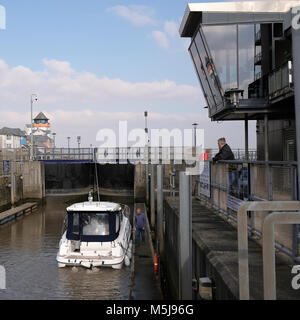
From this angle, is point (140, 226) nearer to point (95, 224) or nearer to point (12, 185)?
point (95, 224)

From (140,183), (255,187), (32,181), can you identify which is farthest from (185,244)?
(32,181)

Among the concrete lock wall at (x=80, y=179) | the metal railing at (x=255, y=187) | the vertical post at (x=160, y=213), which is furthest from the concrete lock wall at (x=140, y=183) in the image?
the metal railing at (x=255, y=187)

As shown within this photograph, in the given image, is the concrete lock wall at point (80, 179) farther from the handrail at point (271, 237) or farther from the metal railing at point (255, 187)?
the handrail at point (271, 237)

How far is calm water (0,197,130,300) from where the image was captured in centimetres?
1060

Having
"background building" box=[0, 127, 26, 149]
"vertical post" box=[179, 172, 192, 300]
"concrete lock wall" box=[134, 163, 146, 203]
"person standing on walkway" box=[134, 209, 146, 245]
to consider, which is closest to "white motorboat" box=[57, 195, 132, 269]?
"person standing on walkway" box=[134, 209, 146, 245]

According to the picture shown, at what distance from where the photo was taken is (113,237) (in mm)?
13305

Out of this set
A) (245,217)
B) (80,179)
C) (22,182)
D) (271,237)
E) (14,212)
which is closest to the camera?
Result: (271,237)

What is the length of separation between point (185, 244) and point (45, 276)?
6817mm

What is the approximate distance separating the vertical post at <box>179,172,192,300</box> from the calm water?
3.67 metres


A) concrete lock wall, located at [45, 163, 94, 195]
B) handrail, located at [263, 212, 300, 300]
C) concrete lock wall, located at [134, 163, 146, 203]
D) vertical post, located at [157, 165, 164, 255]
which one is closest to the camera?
handrail, located at [263, 212, 300, 300]

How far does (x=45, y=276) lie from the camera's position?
12.2m

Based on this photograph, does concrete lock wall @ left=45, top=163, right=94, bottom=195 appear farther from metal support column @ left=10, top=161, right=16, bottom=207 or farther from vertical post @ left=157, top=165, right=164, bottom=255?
vertical post @ left=157, top=165, right=164, bottom=255

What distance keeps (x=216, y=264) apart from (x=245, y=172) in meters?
2.97
